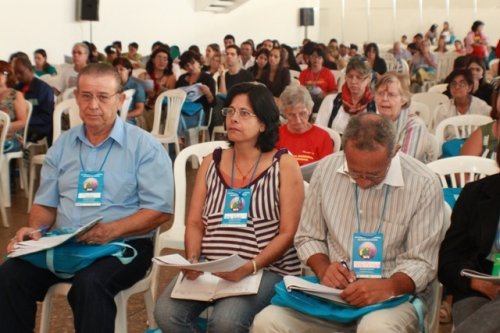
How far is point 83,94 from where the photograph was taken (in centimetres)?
318

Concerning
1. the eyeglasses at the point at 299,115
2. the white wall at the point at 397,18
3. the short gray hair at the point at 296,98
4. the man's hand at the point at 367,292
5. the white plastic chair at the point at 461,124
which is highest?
the white wall at the point at 397,18

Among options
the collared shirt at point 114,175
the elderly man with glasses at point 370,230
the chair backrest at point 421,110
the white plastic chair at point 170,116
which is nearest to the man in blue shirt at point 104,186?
the collared shirt at point 114,175

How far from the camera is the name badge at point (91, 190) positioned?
3.17 meters

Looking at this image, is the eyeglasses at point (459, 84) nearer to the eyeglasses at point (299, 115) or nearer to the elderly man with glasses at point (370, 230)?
the eyeglasses at point (299, 115)

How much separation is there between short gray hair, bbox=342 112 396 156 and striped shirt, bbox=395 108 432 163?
164cm

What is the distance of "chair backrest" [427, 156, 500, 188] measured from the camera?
3.36 metres

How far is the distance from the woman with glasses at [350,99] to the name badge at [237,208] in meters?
2.51

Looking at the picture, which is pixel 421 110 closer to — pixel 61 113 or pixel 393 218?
pixel 61 113

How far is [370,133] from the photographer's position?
2.60 meters

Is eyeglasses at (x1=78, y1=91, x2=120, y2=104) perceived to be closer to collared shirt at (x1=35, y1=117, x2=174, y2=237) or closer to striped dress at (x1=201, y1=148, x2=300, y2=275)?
collared shirt at (x1=35, y1=117, x2=174, y2=237)

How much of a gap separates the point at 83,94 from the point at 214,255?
0.84 m

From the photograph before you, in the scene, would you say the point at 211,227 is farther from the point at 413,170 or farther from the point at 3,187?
the point at 3,187

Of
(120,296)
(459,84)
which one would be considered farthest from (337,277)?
(459,84)

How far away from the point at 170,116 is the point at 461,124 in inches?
128
